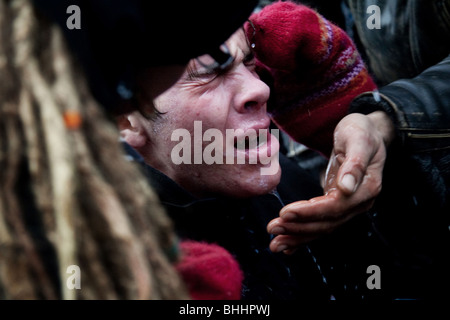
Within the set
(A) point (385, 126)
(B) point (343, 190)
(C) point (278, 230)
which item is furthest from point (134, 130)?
(A) point (385, 126)

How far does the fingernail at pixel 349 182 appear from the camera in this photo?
1305 mm

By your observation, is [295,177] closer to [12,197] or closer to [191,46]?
[191,46]

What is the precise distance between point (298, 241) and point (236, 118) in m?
0.40

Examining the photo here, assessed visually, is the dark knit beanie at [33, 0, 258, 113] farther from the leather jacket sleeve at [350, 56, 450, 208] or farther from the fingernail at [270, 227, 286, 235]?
the leather jacket sleeve at [350, 56, 450, 208]

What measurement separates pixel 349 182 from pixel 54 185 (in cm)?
90

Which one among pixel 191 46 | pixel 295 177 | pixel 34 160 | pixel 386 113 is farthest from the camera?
pixel 295 177

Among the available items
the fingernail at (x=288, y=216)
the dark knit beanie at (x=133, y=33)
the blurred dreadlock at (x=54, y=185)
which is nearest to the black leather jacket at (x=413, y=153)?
the fingernail at (x=288, y=216)

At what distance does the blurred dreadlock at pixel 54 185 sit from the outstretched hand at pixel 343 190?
27.4 inches

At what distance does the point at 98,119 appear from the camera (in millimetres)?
666

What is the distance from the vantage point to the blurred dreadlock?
0.62 m

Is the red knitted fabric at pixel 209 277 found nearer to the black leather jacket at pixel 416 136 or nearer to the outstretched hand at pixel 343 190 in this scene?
the outstretched hand at pixel 343 190

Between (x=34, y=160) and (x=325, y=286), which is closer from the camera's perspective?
(x=34, y=160)

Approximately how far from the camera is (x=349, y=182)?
1314 mm

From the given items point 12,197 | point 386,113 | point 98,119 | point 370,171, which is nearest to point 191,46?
point 98,119
